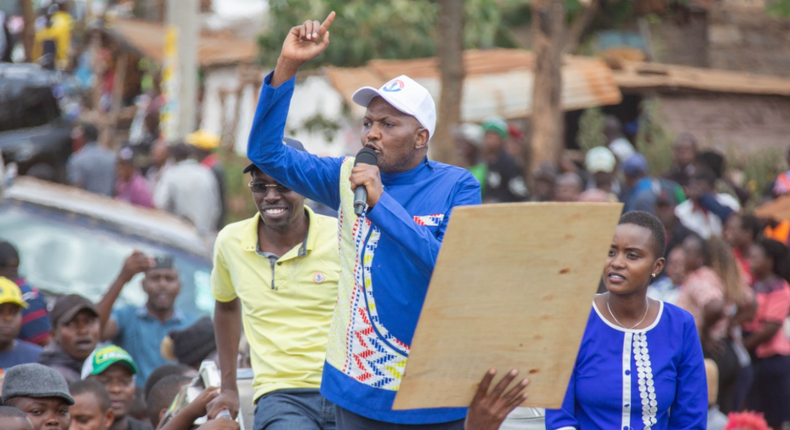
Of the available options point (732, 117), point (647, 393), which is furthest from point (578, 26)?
point (647, 393)

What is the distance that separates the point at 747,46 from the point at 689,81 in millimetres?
3661

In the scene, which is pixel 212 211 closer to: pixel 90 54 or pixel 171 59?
pixel 171 59

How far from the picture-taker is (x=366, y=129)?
12.3ft

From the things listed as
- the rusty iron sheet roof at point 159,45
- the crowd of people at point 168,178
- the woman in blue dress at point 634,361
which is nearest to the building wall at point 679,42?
the rusty iron sheet roof at point 159,45

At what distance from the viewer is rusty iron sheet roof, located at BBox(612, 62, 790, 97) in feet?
53.6

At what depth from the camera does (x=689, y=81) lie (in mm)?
16375

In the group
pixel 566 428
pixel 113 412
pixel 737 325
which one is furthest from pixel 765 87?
pixel 566 428

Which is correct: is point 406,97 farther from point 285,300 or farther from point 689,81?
point 689,81

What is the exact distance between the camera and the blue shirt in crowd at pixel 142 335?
7535 mm

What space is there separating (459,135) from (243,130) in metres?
12.4

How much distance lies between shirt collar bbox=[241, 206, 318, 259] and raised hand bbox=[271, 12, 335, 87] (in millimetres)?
1282

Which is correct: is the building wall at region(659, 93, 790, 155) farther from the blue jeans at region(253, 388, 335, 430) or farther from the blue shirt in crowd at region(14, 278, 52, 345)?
the blue jeans at region(253, 388, 335, 430)

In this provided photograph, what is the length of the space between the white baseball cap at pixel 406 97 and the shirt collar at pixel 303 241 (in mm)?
1162

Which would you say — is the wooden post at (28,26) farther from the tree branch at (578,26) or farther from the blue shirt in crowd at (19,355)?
the blue shirt in crowd at (19,355)
